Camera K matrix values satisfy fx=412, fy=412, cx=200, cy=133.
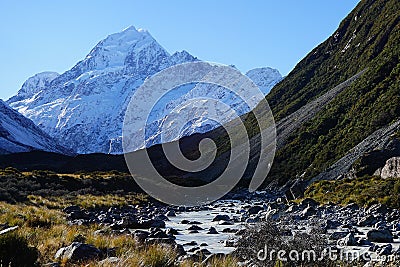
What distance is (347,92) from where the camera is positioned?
61.9m

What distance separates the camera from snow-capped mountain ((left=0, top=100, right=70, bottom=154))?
346ft

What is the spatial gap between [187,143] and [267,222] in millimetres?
144744

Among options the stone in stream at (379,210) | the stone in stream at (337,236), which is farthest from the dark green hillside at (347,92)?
the stone in stream at (337,236)

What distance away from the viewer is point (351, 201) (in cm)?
2081

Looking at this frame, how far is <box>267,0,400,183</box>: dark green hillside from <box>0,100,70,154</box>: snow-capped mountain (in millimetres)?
66271

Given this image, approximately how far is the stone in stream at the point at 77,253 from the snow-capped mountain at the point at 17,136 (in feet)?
333

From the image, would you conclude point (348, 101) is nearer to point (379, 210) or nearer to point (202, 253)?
point (379, 210)

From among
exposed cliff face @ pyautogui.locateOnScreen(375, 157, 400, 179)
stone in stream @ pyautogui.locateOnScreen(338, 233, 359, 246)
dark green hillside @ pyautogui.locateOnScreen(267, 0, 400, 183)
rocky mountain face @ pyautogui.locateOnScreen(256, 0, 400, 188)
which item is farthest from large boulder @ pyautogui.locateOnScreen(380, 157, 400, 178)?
dark green hillside @ pyautogui.locateOnScreen(267, 0, 400, 183)

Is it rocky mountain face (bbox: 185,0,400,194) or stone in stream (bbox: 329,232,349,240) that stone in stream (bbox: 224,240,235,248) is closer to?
stone in stream (bbox: 329,232,349,240)

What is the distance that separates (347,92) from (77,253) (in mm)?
61795

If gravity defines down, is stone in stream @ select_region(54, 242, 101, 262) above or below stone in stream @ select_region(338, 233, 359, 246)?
above

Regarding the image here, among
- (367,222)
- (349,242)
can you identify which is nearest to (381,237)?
(349,242)

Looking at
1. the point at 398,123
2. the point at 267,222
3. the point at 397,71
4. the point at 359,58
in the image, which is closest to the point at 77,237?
the point at 267,222

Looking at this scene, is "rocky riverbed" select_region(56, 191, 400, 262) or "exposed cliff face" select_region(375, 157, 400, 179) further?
"exposed cliff face" select_region(375, 157, 400, 179)
